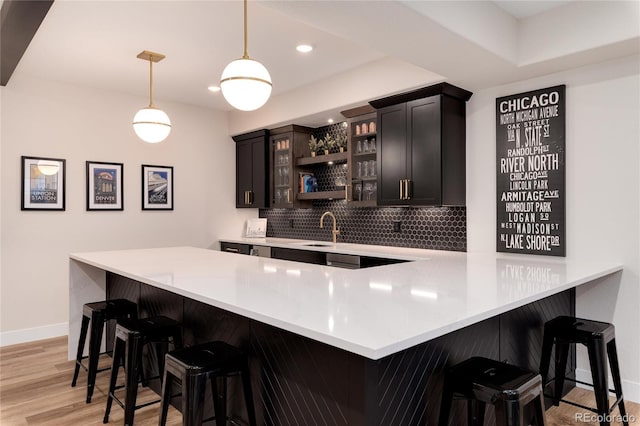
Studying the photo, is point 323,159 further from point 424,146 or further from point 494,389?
point 494,389

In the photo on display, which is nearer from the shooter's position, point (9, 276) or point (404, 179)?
point (404, 179)

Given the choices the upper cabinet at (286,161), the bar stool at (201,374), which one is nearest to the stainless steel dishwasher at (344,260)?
the upper cabinet at (286,161)

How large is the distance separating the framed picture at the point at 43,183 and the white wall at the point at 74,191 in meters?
0.07

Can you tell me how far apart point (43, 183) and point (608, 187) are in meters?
5.22

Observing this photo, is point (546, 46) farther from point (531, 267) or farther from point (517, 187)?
point (531, 267)

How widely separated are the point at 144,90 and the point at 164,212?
59.1 inches

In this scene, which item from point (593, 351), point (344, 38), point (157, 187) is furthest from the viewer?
point (157, 187)

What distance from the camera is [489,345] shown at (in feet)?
7.14

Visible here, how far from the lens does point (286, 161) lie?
5.51 m

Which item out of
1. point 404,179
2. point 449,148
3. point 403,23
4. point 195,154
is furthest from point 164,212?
point 403,23

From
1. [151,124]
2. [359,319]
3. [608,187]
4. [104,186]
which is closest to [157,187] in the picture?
[104,186]

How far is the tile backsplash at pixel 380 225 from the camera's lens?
4.17m

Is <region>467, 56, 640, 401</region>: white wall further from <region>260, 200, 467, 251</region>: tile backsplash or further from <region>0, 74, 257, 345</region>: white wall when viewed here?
<region>0, 74, 257, 345</region>: white wall
